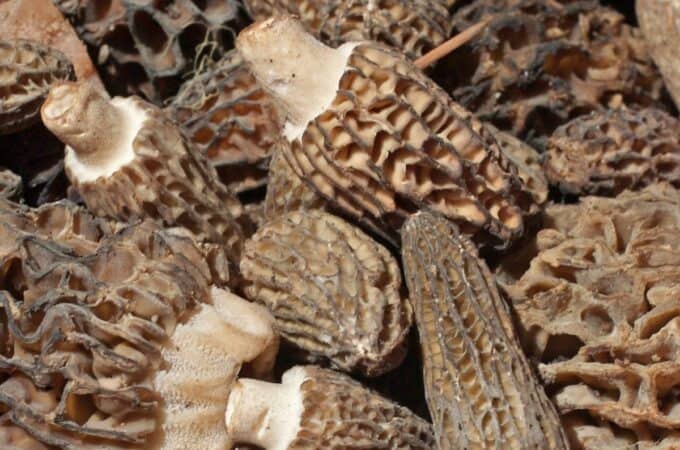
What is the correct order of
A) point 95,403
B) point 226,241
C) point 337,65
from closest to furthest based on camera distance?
point 95,403, point 337,65, point 226,241

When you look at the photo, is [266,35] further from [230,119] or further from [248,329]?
[248,329]

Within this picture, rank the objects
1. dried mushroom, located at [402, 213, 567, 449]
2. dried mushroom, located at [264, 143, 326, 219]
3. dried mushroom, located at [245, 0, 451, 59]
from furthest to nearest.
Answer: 1. dried mushroom, located at [245, 0, 451, 59]
2. dried mushroom, located at [264, 143, 326, 219]
3. dried mushroom, located at [402, 213, 567, 449]

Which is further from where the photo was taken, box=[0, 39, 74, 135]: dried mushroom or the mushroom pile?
box=[0, 39, 74, 135]: dried mushroom

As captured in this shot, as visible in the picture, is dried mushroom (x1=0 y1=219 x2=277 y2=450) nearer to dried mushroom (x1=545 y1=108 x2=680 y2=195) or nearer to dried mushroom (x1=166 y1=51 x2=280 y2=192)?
dried mushroom (x1=166 y1=51 x2=280 y2=192)

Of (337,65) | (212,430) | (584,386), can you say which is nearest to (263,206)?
(337,65)

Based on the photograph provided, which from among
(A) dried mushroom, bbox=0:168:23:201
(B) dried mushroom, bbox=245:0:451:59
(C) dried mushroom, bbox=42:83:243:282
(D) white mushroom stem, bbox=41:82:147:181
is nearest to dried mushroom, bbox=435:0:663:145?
(B) dried mushroom, bbox=245:0:451:59

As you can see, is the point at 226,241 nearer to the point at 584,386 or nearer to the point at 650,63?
the point at 584,386
